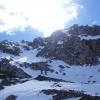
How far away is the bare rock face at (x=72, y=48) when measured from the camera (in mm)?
150125

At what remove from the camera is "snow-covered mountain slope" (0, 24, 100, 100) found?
69375mm

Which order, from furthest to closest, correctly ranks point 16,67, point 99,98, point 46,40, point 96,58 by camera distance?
1. point 46,40
2. point 96,58
3. point 16,67
4. point 99,98

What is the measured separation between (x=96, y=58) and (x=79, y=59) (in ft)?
24.4

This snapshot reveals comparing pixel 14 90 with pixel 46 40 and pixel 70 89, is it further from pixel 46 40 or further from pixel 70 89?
pixel 46 40

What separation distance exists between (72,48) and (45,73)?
31.0 metres

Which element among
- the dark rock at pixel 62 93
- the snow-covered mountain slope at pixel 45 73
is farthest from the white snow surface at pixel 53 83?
the dark rock at pixel 62 93

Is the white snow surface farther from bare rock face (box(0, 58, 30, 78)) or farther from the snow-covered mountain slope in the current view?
bare rock face (box(0, 58, 30, 78))

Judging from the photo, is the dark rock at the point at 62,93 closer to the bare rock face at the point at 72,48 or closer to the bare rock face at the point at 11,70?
the bare rock face at the point at 11,70

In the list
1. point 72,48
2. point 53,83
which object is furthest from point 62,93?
point 72,48

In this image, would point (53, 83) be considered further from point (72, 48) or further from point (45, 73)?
point (72, 48)

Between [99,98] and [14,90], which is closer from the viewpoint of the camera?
[99,98]

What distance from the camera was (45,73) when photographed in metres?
132

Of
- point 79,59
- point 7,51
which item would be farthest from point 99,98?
point 7,51

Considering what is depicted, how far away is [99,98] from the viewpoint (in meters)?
61.8
